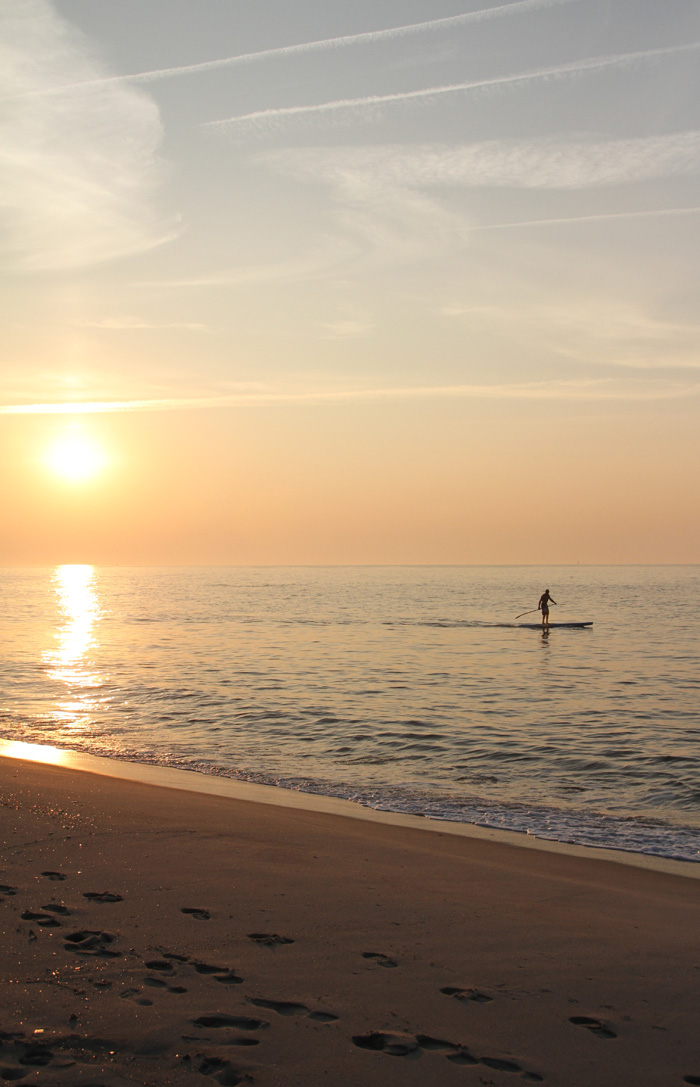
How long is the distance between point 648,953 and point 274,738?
11.3m

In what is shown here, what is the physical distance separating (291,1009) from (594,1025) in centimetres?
189

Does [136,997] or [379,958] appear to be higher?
[136,997]

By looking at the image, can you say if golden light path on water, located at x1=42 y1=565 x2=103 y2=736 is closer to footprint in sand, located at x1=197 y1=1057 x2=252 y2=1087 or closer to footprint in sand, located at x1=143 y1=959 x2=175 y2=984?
footprint in sand, located at x1=143 y1=959 x2=175 y2=984

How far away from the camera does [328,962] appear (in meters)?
5.51

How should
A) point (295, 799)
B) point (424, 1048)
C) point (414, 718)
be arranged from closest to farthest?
1. point (424, 1048)
2. point (295, 799)
3. point (414, 718)

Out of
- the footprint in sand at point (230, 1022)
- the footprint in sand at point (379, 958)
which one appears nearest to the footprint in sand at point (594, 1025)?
the footprint in sand at point (379, 958)

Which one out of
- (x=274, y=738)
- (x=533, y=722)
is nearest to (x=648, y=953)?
(x=274, y=738)

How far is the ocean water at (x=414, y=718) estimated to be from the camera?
12.2 meters

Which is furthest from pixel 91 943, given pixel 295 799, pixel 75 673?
pixel 75 673

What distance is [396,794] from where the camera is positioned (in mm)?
12398

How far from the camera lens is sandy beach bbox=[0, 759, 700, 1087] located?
14.0 ft

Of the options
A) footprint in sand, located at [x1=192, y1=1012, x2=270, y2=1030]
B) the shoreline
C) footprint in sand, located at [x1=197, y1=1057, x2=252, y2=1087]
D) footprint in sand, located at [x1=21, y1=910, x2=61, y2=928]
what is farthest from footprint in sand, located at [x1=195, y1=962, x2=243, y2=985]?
the shoreline

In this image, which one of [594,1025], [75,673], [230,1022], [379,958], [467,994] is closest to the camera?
[230,1022]

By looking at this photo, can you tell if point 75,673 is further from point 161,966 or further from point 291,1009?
point 291,1009
